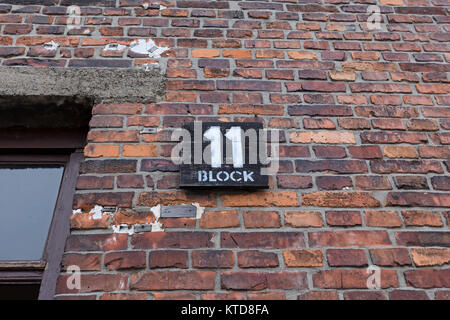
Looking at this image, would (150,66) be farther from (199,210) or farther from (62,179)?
(199,210)

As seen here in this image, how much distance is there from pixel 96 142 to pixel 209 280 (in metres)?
0.86

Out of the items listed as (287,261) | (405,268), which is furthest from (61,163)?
(405,268)

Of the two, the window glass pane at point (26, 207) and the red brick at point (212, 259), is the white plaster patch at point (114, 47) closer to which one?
the window glass pane at point (26, 207)

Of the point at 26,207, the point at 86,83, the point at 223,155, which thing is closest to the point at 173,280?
the point at 223,155

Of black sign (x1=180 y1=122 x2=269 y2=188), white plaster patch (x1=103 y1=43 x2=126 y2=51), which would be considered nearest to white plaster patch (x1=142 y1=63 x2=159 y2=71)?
white plaster patch (x1=103 y1=43 x2=126 y2=51)

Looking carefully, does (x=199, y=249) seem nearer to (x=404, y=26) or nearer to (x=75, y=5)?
(x=75, y=5)

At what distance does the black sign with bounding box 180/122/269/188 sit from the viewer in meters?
1.74

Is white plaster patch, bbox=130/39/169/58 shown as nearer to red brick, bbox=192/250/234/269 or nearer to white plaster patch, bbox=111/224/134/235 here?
white plaster patch, bbox=111/224/134/235

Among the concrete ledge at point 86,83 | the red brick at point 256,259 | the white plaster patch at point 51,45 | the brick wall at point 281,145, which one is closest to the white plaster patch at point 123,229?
the brick wall at point 281,145

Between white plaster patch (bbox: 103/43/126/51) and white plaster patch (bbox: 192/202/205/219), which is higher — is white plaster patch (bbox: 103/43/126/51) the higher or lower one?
the higher one

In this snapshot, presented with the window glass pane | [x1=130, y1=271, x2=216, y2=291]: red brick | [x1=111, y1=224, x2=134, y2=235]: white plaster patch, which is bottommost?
[x1=130, y1=271, x2=216, y2=291]: red brick

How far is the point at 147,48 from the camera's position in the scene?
2152 millimetres

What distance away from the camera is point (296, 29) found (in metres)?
2.28

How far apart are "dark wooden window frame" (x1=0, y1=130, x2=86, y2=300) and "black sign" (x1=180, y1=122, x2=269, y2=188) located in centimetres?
65
